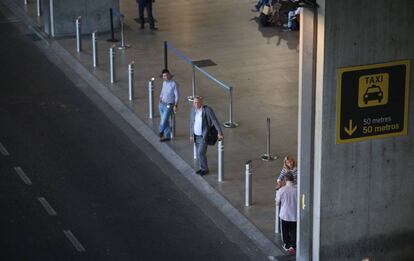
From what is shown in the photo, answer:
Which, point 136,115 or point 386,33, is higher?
point 386,33

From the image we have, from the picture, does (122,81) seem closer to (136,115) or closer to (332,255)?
(136,115)

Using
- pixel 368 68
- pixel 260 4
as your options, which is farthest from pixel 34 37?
pixel 368 68

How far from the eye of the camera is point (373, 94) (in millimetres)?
17875

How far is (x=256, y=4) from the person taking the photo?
35.7 m

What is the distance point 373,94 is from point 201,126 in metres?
4.99

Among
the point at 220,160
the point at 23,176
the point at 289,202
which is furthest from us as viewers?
the point at 23,176

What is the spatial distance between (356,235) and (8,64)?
48.7 feet

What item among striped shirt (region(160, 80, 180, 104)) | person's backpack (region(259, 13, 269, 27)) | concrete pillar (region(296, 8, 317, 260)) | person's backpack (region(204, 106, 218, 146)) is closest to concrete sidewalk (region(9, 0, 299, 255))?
person's backpack (region(259, 13, 269, 27))

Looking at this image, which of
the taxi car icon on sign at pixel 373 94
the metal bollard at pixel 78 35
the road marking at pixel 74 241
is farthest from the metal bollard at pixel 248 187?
the metal bollard at pixel 78 35

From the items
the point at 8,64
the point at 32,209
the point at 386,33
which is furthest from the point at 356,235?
the point at 8,64

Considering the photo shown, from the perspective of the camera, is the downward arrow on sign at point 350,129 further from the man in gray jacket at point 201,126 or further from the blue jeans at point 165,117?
the blue jeans at point 165,117

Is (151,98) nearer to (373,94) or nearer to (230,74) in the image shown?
(230,74)

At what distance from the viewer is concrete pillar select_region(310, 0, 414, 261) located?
17.3 metres

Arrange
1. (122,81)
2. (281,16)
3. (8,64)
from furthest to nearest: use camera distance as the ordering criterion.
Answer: (281,16) < (8,64) < (122,81)
